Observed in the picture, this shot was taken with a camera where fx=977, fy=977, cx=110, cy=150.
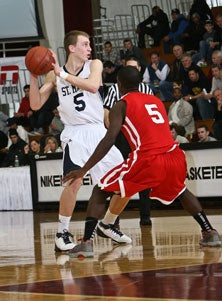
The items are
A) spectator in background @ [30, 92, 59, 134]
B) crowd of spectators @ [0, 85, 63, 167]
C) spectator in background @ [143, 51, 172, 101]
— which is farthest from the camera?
spectator in background @ [30, 92, 59, 134]

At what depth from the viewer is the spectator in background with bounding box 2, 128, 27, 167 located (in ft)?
62.8

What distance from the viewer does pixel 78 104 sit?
29.6 ft

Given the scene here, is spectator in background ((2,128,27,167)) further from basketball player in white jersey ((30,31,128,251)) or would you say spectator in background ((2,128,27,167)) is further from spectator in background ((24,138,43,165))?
basketball player in white jersey ((30,31,128,251))

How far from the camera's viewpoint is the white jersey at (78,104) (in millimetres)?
9031

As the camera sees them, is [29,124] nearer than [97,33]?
Yes

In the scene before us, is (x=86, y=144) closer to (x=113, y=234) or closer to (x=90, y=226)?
(x=90, y=226)

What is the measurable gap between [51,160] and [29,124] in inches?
209

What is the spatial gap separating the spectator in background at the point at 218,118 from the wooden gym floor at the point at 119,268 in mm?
4673

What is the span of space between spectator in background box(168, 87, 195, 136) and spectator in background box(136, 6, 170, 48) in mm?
5365

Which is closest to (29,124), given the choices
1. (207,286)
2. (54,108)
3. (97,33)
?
(54,108)

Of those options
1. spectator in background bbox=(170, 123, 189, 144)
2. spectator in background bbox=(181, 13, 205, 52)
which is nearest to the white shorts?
spectator in background bbox=(170, 123, 189, 144)

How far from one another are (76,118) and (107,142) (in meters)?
1.07

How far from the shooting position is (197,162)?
49.5 feet

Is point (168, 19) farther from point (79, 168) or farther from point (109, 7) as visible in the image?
point (79, 168)
